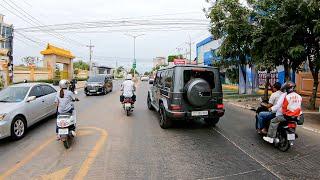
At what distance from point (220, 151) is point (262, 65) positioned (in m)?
6.89

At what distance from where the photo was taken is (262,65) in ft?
42.0

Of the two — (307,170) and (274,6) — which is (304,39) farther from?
(307,170)

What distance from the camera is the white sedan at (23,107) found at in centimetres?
796

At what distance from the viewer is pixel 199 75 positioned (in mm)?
9359

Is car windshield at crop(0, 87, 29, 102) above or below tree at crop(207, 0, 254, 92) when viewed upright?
below

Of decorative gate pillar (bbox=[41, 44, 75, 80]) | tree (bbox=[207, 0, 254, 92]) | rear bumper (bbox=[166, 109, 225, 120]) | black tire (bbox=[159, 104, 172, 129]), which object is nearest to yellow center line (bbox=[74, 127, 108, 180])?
black tire (bbox=[159, 104, 172, 129])

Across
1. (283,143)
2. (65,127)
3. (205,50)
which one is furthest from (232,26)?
(205,50)

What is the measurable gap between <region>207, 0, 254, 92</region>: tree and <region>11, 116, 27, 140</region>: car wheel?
9801 millimetres

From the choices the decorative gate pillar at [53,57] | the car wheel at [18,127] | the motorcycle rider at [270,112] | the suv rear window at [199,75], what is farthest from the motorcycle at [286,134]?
the decorative gate pillar at [53,57]

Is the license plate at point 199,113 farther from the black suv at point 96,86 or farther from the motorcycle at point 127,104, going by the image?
the black suv at point 96,86

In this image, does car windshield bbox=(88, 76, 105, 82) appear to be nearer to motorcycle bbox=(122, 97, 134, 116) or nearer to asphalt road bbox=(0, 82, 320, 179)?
motorcycle bbox=(122, 97, 134, 116)

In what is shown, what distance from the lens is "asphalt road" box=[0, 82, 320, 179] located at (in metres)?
5.52

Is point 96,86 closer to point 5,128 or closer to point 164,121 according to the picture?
point 164,121

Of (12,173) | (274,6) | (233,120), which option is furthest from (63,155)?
(274,6)
